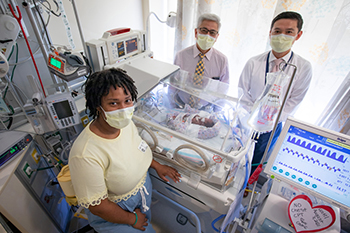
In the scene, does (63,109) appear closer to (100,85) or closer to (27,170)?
(27,170)

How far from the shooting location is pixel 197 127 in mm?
1403

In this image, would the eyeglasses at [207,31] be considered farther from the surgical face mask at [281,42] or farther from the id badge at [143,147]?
the id badge at [143,147]

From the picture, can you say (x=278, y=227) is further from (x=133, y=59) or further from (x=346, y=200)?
(x=133, y=59)

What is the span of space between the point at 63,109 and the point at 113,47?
665 millimetres

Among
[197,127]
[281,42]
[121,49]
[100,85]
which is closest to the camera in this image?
[100,85]

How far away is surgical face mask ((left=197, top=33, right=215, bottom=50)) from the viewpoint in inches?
78.4

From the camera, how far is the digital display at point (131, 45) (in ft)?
5.41

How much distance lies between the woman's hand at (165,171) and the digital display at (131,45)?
1.04 m

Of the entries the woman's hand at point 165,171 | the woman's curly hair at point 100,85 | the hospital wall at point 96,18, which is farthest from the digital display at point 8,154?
the hospital wall at point 96,18

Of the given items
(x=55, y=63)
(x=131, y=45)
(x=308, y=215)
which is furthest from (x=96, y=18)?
(x=308, y=215)

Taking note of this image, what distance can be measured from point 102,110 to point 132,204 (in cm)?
75

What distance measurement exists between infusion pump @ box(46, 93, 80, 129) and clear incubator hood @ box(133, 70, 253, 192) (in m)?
0.56

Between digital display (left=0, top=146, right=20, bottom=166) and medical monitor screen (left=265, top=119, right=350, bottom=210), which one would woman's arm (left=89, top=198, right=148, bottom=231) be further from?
medical monitor screen (left=265, top=119, right=350, bottom=210)

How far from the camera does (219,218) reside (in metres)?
1.38
